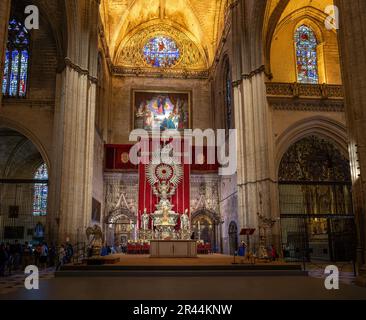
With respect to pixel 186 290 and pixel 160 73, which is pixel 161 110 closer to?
pixel 160 73

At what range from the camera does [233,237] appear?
72.2 feet

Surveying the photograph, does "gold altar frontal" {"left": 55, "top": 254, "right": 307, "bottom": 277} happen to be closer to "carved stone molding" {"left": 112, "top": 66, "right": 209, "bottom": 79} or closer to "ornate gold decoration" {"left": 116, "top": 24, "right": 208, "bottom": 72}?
"carved stone molding" {"left": 112, "top": 66, "right": 209, "bottom": 79}

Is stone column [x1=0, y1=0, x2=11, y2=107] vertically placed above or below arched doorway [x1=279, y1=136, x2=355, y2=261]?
above

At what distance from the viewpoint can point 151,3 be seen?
1148 inches

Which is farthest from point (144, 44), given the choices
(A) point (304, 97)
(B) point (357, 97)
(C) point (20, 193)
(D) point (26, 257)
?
(B) point (357, 97)

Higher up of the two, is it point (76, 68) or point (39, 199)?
point (76, 68)

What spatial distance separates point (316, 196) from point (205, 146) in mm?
8749

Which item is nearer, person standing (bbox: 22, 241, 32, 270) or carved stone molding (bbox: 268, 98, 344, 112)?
person standing (bbox: 22, 241, 32, 270)

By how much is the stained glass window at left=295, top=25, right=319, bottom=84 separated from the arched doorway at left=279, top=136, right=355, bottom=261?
3.97 metres

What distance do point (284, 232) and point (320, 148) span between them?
204 inches

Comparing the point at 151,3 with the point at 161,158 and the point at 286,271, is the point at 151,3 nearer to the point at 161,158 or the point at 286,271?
the point at 161,158

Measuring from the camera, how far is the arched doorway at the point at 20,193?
75.8 feet

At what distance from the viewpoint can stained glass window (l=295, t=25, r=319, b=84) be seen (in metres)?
22.4

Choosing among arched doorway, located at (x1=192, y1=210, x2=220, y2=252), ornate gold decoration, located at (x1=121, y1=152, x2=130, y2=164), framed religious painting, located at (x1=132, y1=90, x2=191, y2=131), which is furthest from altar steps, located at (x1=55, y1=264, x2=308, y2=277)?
framed religious painting, located at (x1=132, y1=90, x2=191, y2=131)
